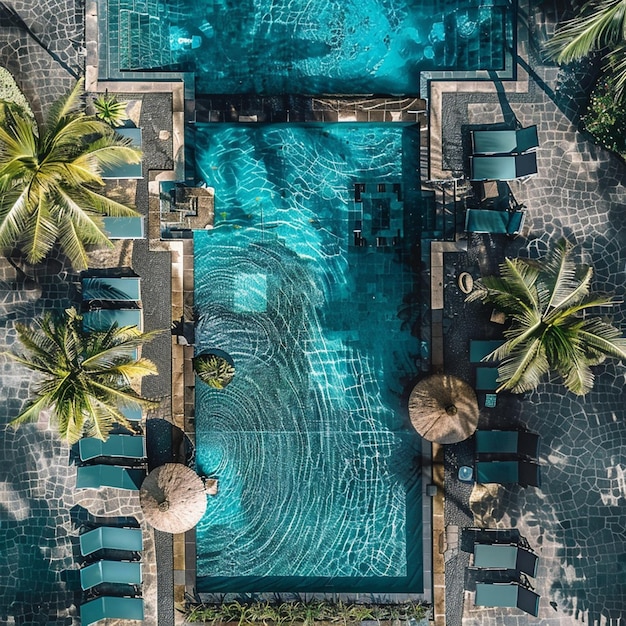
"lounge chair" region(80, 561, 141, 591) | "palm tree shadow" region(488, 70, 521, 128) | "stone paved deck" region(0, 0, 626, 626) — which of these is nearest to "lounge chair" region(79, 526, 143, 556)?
"lounge chair" region(80, 561, 141, 591)

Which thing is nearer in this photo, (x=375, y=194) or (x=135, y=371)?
(x=135, y=371)

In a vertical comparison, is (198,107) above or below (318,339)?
above

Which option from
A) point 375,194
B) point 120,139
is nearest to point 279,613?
point 375,194

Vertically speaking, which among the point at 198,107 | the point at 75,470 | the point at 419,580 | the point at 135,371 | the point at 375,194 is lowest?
the point at 419,580

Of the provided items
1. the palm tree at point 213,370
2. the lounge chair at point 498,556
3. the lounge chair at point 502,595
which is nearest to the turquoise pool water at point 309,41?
the palm tree at point 213,370

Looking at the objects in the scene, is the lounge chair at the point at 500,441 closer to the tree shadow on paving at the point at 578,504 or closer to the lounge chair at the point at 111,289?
the tree shadow on paving at the point at 578,504

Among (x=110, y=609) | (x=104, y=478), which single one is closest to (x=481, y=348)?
(x=104, y=478)

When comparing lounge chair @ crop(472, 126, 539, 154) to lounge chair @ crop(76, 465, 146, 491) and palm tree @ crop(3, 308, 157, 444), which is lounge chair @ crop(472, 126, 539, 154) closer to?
palm tree @ crop(3, 308, 157, 444)

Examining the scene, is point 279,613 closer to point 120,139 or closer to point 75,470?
point 75,470

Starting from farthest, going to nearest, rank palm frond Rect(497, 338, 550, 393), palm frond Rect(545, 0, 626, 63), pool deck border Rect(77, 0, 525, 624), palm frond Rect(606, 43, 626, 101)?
pool deck border Rect(77, 0, 525, 624) → palm frond Rect(606, 43, 626, 101) → palm frond Rect(545, 0, 626, 63) → palm frond Rect(497, 338, 550, 393)
